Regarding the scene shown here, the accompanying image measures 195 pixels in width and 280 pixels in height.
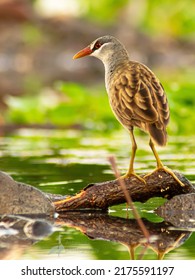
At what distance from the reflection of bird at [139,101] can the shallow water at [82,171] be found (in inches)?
21.2

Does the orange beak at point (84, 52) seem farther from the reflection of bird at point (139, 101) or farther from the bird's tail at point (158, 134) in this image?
the bird's tail at point (158, 134)

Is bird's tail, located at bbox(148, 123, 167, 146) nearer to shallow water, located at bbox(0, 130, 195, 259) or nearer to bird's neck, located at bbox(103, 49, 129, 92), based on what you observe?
shallow water, located at bbox(0, 130, 195, 259)

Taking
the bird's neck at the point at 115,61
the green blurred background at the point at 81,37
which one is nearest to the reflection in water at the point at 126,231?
the bird's neck at the point at 115,61

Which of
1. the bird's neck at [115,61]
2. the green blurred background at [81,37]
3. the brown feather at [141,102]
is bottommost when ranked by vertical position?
the brown feather at [141,102]

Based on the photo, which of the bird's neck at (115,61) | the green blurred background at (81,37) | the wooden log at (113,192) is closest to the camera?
the wooden log at (113,192)

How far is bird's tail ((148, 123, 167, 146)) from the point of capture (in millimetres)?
6110

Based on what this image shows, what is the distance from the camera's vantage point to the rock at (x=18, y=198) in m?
6.23

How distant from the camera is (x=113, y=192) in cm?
649

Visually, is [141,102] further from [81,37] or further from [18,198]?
[81,37]

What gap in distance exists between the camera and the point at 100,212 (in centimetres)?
649

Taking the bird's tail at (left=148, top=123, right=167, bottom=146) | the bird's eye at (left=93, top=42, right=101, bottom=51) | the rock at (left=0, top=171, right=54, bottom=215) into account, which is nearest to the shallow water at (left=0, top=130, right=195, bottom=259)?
the rock at (left=0, top=171, right=54, bottom=215)

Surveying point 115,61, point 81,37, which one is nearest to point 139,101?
point 115,61

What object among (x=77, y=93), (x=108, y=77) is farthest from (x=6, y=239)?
(x=77, y=93)

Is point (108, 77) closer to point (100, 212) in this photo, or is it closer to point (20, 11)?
point (100, 212)
